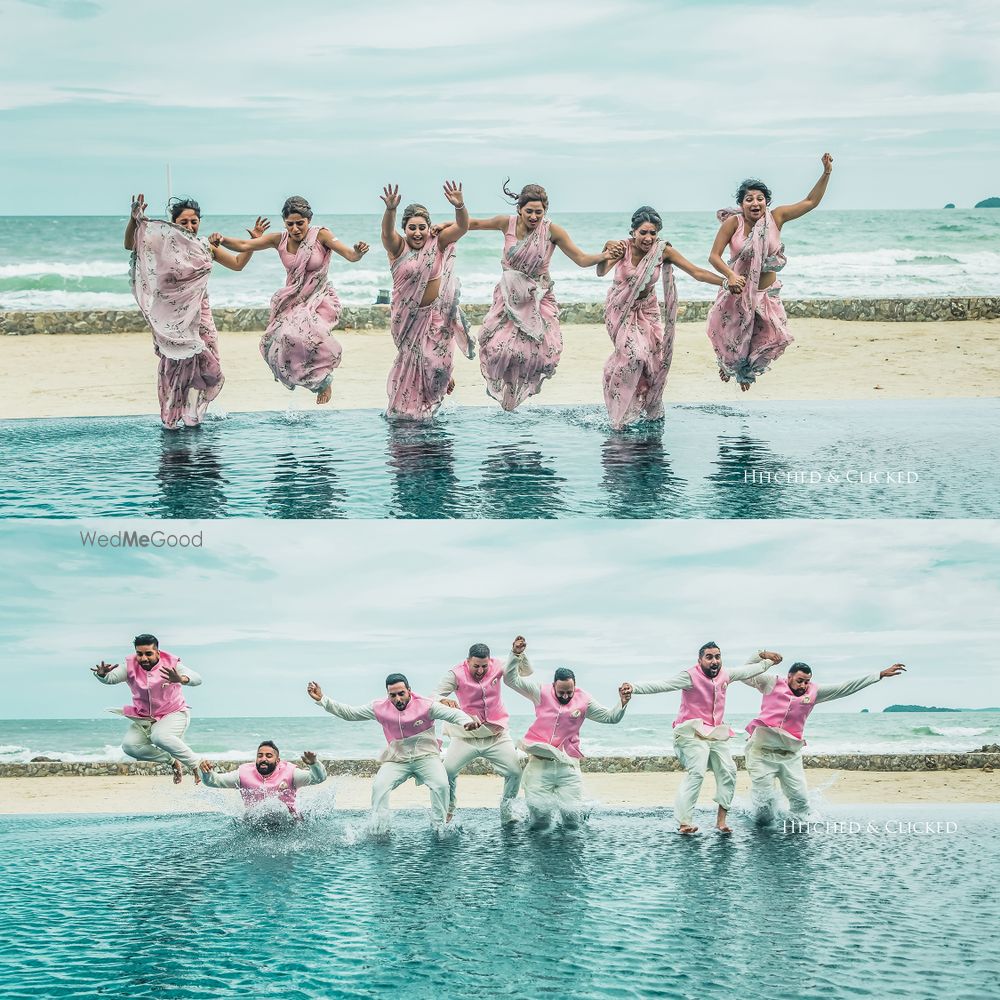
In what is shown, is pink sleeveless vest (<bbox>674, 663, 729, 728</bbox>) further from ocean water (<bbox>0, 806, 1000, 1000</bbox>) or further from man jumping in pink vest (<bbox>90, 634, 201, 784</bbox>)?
man jumping in pink vest (<bbox>90, 634, 201, 784</bbox>)

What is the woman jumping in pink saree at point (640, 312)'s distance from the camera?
1112 cm

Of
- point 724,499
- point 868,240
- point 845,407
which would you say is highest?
point 868,240

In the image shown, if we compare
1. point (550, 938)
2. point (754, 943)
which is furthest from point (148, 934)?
point (754, 943)

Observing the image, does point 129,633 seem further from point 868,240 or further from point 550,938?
point 868,240

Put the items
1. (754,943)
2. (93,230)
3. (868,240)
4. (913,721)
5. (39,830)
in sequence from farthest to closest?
(93,230), (868,240), (913,721), (39,830), (754,943)

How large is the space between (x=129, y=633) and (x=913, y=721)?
14.4 metres

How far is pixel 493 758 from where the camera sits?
33.2 ft

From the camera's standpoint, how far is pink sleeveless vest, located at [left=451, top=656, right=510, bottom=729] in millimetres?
9992

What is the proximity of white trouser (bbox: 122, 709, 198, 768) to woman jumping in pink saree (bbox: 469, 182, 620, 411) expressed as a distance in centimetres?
368

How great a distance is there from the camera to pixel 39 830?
10828mm

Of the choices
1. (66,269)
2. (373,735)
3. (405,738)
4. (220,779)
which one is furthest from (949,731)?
(66,269)

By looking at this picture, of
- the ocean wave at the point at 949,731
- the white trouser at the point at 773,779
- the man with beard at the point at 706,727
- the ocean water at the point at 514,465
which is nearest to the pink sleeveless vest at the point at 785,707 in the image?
the white trouser at the point at 773,779

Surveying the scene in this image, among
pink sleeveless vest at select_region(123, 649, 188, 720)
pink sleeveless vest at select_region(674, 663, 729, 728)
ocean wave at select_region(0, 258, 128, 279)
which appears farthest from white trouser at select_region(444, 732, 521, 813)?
ocean wave at select_region(0, 258, 128, 279)

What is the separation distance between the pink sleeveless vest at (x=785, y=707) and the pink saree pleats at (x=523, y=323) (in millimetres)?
3075
